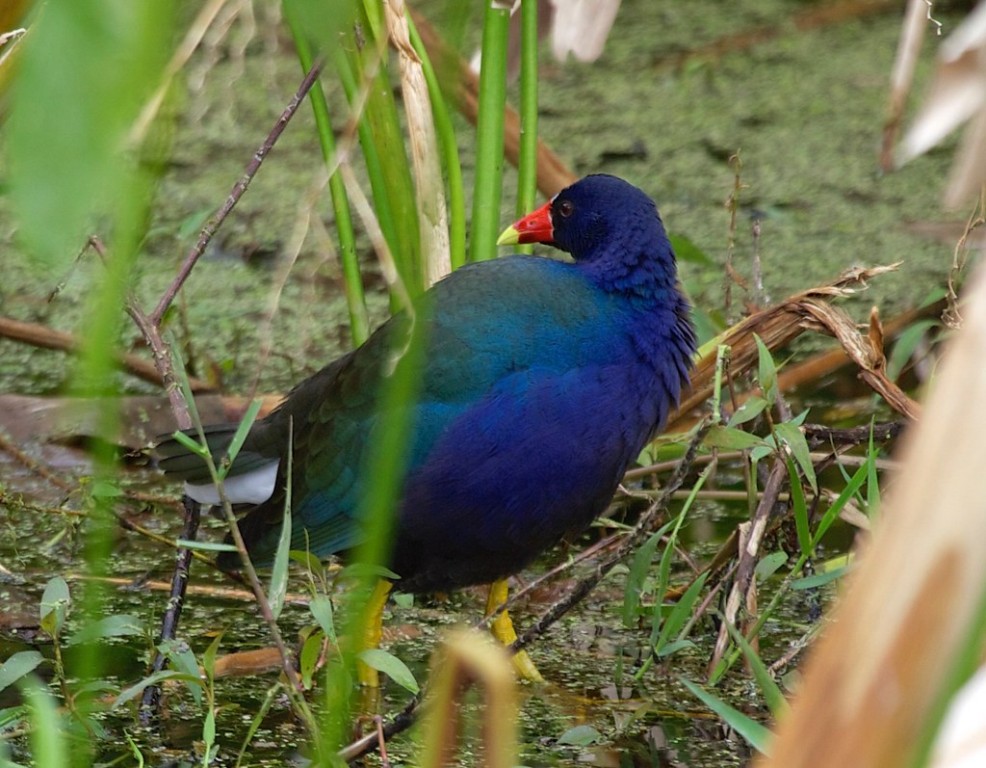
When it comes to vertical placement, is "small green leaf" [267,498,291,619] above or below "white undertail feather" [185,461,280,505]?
above

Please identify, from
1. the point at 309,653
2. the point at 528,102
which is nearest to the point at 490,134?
the point at 528,102

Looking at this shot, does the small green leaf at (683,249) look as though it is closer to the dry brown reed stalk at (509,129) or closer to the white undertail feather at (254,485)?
the dry brown reed stalk at (509,129)

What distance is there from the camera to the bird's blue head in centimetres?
191

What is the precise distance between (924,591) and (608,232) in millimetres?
1507

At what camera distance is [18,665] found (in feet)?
5.07

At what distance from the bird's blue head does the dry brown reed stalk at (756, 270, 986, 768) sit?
4.51 ft

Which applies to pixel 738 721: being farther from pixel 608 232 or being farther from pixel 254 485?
pixel 254 485

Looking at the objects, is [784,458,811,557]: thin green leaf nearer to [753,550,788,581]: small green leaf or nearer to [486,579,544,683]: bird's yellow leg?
[753,550,788,581]: small green leaf

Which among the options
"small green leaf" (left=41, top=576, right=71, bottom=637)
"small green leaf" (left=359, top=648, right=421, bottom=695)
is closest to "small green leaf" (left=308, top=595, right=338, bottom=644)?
"small green leaf" (left=359, top=648, right=421, bottom=695)

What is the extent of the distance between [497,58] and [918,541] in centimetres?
163

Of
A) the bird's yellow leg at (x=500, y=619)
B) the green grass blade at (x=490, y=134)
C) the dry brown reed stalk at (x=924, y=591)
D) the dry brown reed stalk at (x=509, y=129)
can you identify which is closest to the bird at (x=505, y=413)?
the bird's yellow leg at (x=500, y=619)

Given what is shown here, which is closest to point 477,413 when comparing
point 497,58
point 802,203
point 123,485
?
point 497,58

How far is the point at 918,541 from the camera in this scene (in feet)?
1.66

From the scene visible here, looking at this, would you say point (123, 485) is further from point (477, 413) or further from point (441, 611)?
point (477, 413)
